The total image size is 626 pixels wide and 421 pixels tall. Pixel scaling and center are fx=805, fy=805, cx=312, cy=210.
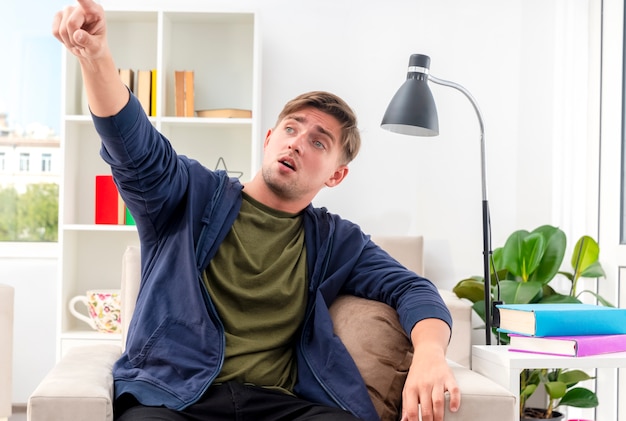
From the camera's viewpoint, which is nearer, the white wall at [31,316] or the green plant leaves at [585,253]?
the green plant leaves at [585,253]

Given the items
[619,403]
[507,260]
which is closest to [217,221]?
[507,260]

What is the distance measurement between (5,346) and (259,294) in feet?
4.62

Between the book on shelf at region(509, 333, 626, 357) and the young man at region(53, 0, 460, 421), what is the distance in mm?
183

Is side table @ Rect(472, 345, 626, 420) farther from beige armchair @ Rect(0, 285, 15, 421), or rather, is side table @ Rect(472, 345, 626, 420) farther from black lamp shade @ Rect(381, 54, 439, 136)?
beige armchair @ Rect(0, 285, 15, 421)

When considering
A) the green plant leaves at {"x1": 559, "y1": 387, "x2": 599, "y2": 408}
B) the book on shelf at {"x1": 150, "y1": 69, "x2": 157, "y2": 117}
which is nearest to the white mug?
the book on shelf at {"x1": 150, "y1": 69, "x2": 157, "y2": 117}

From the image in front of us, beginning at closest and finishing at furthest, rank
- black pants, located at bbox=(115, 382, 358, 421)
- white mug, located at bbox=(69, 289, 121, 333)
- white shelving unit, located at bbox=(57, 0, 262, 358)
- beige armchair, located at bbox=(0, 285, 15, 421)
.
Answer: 1. black pants, located at bbox=(115, 382, 358, 421)
2. beige armchair, located at bbox=(0, 285, 15, 421)
3. white mug, located at bbox=(69, 289, 121, 333)
4. white shelving unit, located at bbox=(57, 0, 262, 358)

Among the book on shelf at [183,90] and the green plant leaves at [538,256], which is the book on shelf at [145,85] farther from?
the green plant leaves at [538,256]

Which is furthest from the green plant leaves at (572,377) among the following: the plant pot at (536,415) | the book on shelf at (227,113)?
the book on shelf at (227,113)

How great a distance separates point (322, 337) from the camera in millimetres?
1744

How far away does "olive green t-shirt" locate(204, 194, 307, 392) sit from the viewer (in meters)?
1.71

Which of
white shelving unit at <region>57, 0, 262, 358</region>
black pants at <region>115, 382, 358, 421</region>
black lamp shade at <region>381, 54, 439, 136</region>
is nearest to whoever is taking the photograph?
black pants at <region>115, 382, 358, 421</region>

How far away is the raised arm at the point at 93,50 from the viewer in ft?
4.17

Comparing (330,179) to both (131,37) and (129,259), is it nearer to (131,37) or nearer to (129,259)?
(129,259)

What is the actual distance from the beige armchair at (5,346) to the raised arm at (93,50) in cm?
157
